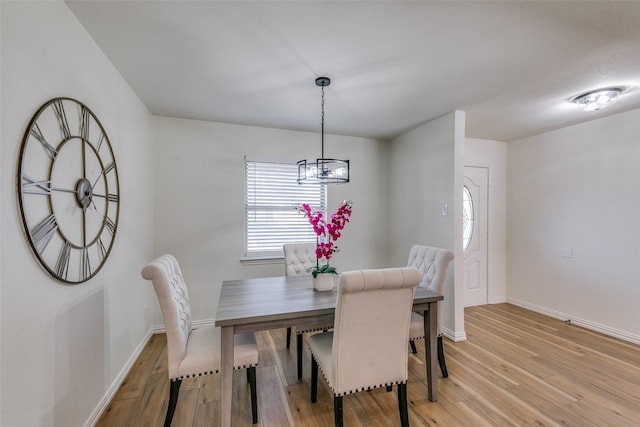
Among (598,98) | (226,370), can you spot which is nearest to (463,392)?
(226,370)

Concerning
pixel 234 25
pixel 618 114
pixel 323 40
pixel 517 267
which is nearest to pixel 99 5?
pixel 234 25

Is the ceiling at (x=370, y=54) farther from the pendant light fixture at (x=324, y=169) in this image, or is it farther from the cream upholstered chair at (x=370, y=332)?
the cream upholstered chair at (x=370, y=332)

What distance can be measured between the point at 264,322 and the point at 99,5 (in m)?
2.06

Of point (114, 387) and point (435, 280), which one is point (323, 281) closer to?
point (435, 280)

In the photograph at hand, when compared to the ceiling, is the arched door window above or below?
below

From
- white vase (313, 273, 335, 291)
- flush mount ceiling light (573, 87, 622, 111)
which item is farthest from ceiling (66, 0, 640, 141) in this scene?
white vase (313, 273, 335, 291)

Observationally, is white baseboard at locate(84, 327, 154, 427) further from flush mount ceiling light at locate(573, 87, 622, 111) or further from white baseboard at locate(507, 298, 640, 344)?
white baseboard at locate(507, 298, 640, 344)

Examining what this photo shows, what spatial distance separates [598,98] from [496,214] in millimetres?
2064

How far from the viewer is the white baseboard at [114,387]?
1.77m

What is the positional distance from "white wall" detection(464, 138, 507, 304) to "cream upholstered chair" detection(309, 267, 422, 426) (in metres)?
3.39

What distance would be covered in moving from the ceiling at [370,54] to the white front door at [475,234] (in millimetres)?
1244

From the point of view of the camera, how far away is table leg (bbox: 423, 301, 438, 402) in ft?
6.59

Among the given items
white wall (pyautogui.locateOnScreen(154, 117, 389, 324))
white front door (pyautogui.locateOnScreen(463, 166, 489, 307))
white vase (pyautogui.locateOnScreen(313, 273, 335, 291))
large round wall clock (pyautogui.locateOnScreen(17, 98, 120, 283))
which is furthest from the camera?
white front door (pyautogui.locateOnScreen(463, 166, 489, 307))

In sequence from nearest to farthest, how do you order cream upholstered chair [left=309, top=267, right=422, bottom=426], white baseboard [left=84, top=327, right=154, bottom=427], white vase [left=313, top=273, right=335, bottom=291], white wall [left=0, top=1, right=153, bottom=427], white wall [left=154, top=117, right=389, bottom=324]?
white wall [left=0, top=1, right=153, bottom=427] < cream upholstered chair [left=309, top=267, right=422, bottom=426] < white baseboard [left=84, top=327, right=154, bottom=427] < white vase [left=313, top=273, right=335, bottom=291] < white wall [left=154, top=117, right=389, bottom=324]
